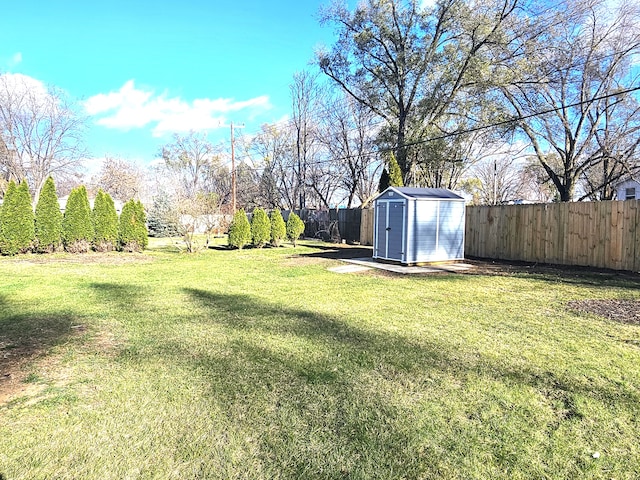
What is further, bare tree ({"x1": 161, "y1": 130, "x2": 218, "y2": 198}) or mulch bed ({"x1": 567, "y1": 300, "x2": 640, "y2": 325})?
bare tree ({"x1": 161, "y1": 130, "x2": 218, "y2": 198})

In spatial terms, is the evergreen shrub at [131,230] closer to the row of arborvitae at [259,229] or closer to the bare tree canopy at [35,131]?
the row of arborvitae at [259,229]

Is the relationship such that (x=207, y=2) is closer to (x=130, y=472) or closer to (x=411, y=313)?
(x=411, y=313)

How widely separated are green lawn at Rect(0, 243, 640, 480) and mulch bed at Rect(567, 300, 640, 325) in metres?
0.25

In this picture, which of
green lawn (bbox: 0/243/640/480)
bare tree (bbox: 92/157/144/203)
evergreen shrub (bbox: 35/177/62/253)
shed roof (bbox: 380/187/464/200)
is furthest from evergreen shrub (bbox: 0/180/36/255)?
bare tree (bbox: 92/157/144/203)

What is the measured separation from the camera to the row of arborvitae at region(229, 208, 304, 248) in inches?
515

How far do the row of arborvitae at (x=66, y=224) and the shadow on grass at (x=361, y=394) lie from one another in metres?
9.26

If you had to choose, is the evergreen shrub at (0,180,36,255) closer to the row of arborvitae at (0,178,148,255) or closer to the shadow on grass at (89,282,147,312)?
the row of arborvitae at (0,178,148,255)

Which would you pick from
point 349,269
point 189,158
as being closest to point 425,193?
point 349,269

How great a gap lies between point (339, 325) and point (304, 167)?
844 inches

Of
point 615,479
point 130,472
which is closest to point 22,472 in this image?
point 130,472

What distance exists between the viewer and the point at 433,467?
5.69 ft

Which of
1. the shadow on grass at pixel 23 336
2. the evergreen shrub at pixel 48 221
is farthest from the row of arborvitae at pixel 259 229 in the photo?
the shadow on grass at pixel 23 336

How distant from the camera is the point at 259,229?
534 inches

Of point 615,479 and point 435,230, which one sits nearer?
point 615,479
